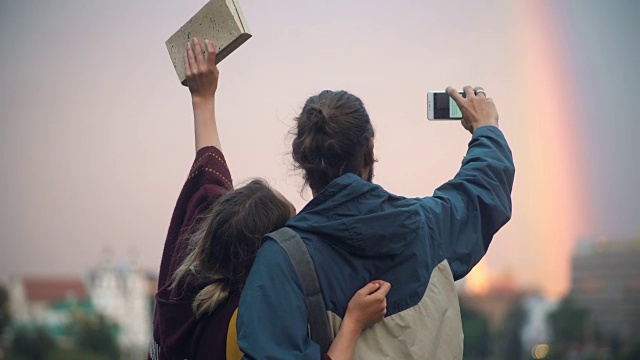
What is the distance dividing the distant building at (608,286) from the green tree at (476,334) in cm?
612

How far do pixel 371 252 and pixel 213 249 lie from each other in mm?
321

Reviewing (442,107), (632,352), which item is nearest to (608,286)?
(632,352)

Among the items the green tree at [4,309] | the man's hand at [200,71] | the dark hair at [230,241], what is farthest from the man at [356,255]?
the green tree at [4,309]

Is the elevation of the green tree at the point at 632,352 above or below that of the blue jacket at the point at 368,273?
below

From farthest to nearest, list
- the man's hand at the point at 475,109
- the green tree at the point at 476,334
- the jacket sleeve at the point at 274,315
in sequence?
1. the green tree at the point at 476,334
2. the man's hand at the point at 475,109
3. the jacket sleeve at the point at 274,315

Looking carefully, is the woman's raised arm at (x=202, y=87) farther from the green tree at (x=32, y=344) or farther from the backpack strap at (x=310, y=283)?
the green tree at (x=32, y=344)

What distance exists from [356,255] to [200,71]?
641mm

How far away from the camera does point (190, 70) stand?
7.47 ft

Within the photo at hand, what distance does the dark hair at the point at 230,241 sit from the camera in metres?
1.96

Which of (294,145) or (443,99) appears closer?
(294,145)

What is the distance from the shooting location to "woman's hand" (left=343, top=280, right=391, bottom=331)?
180cm

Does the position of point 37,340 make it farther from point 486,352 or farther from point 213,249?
point 213,249

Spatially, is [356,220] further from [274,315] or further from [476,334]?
[476,334]

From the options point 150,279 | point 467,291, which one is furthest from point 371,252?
point 467,291
